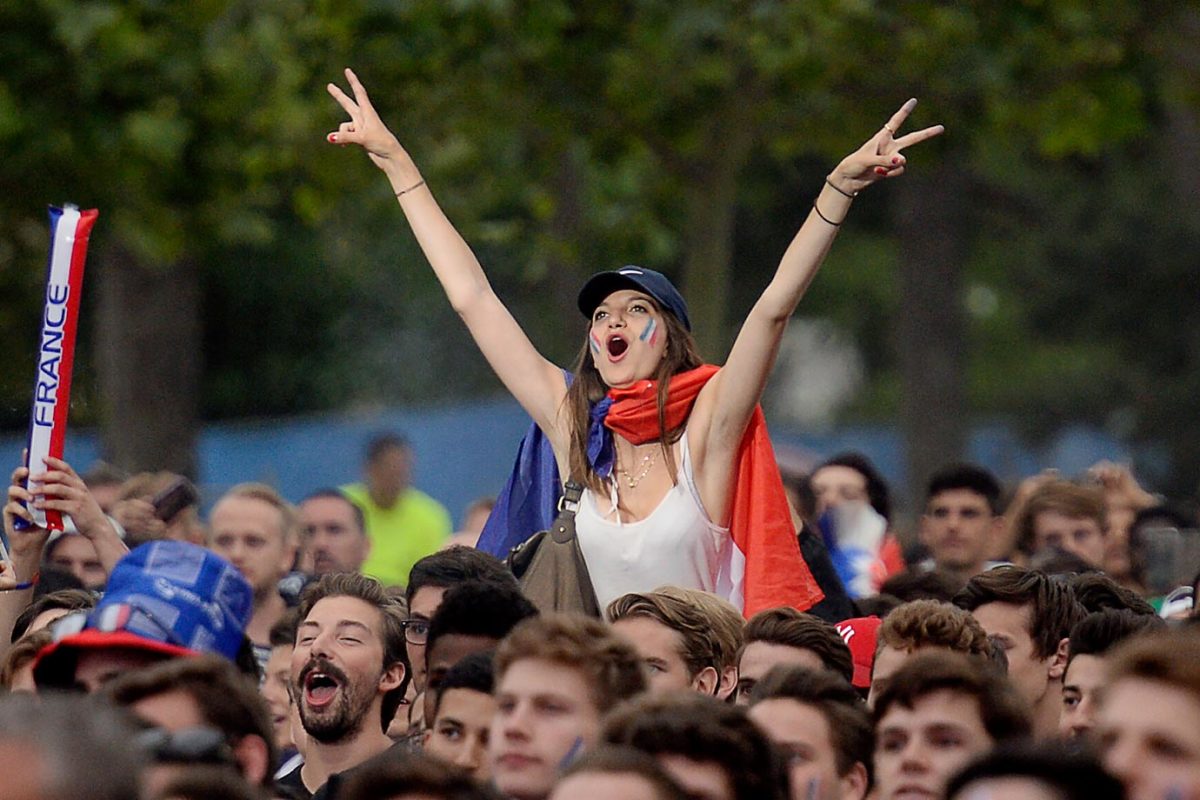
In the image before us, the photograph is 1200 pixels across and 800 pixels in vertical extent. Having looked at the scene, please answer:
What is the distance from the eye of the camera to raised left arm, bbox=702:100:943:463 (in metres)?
6.39

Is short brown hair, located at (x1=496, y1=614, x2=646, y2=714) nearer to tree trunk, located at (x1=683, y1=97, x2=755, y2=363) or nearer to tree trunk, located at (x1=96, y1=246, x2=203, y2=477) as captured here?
tree trunk, located at (x1=683, y1=97, x2=755, y2=363)

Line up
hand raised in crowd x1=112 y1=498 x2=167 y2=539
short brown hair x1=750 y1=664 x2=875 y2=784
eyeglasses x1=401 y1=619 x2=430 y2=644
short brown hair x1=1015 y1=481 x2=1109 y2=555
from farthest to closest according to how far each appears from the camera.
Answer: short brown hair x1=1015 y1=481 x2=1109 y2=555 < hand raised in crowd x1=112 y1=498 x2=167 y2=539 < eyeglasses x1=401 y1=619 x2=430 y2=644 < short brown hair x1=750 y1=664 x2=875 y2=784

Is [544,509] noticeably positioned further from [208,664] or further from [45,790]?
[45,790]

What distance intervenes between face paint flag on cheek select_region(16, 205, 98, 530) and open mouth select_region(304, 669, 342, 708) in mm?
863

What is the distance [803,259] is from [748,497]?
0.72m

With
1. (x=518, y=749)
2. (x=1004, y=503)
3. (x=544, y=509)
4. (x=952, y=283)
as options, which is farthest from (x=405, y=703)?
(x=952, y=283)

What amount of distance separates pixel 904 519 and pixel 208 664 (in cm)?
1878

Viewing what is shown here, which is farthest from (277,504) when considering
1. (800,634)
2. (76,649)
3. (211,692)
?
(211,692)

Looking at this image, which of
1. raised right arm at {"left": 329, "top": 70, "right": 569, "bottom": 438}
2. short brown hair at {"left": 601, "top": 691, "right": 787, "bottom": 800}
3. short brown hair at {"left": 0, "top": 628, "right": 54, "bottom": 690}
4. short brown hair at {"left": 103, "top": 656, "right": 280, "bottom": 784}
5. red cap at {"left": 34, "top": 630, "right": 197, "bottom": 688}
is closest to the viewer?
short brown hair at {"left": 601, "top": 691, "right": 787, "bottom": 800}

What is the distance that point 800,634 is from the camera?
591 cm

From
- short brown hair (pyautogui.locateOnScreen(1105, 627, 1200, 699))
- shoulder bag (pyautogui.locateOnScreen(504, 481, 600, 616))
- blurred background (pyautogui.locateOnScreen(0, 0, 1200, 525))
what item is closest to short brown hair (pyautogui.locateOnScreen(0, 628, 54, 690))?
shoulder bag (pyautogui.locateOnScreen(504, 481, 600, 616))

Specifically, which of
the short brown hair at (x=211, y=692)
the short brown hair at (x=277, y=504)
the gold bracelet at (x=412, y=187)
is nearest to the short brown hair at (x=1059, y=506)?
the short brown hair at (x=277, y=504)

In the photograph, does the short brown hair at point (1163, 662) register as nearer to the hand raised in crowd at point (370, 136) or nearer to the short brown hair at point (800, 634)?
the short brown hair at point (800, 634)

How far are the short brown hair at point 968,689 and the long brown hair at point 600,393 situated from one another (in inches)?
70.7
